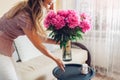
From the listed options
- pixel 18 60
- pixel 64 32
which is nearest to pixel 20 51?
pixel 18 60

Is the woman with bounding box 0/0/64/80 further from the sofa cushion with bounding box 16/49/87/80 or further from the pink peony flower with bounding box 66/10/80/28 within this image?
the sofa cushion with bounding box 16/49/87/80

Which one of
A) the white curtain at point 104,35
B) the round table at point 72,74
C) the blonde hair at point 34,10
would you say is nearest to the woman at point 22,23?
the blonde hair at point 34,10

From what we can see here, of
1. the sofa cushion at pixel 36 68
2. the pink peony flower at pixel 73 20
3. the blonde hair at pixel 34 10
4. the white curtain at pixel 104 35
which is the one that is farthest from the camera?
the white curtain at pixel 104 35

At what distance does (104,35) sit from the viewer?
3.01 m

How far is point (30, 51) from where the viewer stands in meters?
2.61

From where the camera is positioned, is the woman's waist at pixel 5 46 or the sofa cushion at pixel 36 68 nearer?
the woman's waist at pixel 5 46

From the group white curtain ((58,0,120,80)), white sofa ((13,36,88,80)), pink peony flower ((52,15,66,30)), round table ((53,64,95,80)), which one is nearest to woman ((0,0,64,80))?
pink peony flower ((52,15,66,30))

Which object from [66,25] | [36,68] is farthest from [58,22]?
[36,68]

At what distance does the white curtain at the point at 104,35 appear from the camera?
2862 mm

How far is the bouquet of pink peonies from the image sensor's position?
1729mm

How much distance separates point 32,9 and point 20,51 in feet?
3.92

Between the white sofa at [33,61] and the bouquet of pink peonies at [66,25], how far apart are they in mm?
556

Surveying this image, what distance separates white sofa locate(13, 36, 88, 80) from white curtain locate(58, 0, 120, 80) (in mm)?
264

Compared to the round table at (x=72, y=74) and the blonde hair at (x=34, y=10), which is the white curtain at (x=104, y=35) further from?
the blonde hair at (x=34, y=10)
